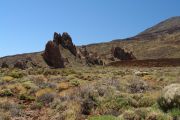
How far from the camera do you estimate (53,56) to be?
2810 inches

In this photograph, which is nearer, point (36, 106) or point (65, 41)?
point (36, 106)

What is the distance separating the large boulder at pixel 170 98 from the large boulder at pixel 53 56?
56934 millimetres

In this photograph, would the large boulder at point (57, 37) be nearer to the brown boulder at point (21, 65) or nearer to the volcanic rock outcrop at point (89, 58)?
the volcanic rock outcrop at point (89, 58)

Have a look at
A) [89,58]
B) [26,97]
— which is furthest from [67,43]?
[26,97]

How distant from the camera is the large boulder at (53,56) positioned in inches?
2751

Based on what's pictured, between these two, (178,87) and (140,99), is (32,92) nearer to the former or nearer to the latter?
(140,99)

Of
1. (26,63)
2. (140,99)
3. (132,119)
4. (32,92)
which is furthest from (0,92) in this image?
(26,63)

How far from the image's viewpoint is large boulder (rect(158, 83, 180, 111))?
12.0 m

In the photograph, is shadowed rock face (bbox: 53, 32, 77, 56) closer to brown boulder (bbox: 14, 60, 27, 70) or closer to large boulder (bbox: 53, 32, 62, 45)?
large boulder (bbox: 53, 32, 62, 45)

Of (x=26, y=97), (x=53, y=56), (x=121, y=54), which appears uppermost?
(x=53, y=56)

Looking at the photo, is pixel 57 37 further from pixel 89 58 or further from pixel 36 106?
pixel 36 106

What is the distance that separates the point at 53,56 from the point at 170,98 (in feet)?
197

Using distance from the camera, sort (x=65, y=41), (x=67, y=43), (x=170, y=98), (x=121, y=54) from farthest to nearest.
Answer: (x=121, y=54) < (x=65, y=41) < (x=67, y=43) < (x=170, y=98)

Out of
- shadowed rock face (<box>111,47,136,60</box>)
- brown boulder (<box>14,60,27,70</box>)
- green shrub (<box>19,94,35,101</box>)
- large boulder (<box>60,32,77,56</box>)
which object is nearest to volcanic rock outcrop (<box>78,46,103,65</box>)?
large boulder (<box>60,32,77,56</box>)
